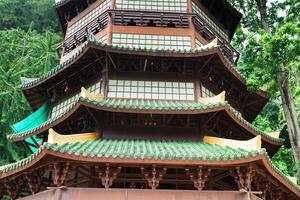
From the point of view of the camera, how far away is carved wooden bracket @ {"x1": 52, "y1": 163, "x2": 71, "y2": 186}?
374 inches

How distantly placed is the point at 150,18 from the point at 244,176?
269 inches

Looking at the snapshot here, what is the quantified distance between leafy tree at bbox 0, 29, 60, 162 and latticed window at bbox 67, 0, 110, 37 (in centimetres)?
838

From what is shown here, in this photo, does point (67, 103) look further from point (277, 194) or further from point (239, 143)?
point (277, 194)

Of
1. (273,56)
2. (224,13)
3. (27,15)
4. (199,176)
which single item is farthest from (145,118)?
(27,15)

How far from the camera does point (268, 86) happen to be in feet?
45.2

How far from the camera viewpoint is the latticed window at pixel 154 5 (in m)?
14.8

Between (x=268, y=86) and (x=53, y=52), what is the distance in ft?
57.1

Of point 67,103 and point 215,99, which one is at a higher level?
point 67,103

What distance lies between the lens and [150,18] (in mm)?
14133

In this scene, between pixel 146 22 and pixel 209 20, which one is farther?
pixel 209 20

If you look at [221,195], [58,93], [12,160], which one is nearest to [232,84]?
[221,195]

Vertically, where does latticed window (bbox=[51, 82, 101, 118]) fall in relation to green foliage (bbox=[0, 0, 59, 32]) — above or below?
below

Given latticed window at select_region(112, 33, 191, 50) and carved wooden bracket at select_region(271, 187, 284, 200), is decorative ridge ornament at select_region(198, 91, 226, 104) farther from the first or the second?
carved wooden bracket at select_region(271, 187, 284, 200)

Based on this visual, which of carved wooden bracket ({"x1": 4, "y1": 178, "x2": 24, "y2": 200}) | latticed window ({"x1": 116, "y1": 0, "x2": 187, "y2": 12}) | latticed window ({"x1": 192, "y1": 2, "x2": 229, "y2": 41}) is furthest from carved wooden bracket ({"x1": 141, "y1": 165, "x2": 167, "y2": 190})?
latticed window ({"x1": 192, "y1": 2, "x2": 229, "y2": 41})
